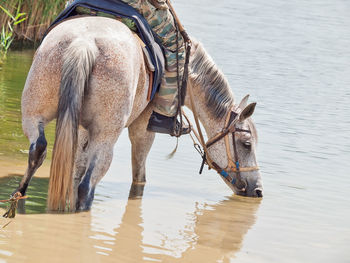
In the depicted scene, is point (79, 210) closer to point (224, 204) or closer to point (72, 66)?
point (72, 66)

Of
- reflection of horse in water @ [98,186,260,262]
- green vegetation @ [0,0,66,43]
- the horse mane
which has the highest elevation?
green vegetation @ [0,0,66,43]

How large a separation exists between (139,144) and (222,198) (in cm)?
93

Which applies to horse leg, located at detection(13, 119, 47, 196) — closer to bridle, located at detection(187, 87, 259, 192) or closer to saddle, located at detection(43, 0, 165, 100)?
saddle, located at detection(43, 0, 165, 100)

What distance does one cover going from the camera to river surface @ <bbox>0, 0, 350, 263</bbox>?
4895mm

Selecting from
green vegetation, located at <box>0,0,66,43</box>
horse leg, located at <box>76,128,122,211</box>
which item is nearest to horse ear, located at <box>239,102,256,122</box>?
horse leg, located at <box>76,128,122,211</box>

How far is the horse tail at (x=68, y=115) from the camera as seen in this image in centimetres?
482

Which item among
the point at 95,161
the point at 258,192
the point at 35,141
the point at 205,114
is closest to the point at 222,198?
the point at 258,192

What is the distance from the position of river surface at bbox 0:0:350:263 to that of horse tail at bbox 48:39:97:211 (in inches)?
12.4

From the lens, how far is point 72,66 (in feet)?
16.0

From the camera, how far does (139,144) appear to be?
7.02m

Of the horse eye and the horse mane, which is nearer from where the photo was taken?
the horse mane

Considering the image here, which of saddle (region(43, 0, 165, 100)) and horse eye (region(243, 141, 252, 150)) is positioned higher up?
saddle (region(43, 0, 165, 100))

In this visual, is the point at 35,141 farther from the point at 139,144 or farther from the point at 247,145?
the point at 247,145

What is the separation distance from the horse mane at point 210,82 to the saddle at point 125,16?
1.14 meters
